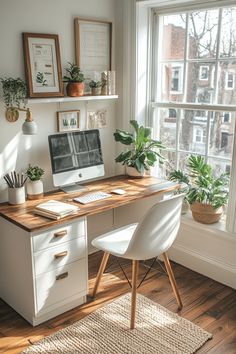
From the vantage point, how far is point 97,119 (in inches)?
122

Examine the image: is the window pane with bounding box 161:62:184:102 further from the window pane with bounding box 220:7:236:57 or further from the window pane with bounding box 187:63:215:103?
the window pane with bounding box 220:7:236:57

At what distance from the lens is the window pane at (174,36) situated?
114 inches

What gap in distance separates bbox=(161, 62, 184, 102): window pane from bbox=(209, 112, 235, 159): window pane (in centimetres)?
37

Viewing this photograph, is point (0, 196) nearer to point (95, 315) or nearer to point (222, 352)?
point (95, 315)

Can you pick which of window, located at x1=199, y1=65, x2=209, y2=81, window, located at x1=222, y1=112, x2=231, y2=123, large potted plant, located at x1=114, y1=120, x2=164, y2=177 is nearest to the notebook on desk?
large potted plant, located at x1=114, y1=120, x2=164, y2=177

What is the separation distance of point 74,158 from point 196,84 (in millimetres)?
1074

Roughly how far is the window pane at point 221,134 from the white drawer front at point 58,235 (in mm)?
1161

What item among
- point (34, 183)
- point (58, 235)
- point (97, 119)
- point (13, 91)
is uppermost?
point (13, 91)

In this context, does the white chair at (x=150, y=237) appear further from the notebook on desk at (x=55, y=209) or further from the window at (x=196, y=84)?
the window at (x=196, y=84)

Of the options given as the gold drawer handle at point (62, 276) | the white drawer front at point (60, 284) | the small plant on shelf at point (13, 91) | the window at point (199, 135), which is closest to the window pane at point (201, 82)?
the window at point (199, 135)

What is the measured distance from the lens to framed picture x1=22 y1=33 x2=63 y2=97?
101 inches

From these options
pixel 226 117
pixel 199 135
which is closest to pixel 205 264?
pixel 199 135

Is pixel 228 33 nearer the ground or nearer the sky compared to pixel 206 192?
nearer the sky

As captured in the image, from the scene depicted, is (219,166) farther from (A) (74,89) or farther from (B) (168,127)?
(A) (74,89)
